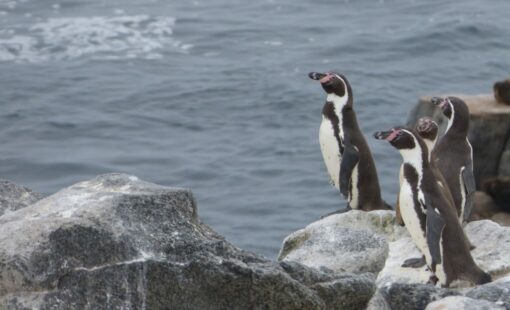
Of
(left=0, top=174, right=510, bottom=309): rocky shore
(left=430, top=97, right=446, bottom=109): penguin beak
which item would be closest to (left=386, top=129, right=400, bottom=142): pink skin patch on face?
(left=430, top=97, right=446, bottom=109): penguin beak

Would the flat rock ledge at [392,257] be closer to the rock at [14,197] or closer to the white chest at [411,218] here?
the white chest at [411,218]

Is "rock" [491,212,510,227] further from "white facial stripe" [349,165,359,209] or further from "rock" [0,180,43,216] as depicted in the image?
"rock" [0,180,43,216]

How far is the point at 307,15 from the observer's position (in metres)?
30.3

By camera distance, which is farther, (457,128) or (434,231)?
(457,128)

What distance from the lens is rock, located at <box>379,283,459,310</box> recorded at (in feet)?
20.8

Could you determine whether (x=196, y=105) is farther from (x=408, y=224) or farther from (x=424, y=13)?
(x=408, y=224)

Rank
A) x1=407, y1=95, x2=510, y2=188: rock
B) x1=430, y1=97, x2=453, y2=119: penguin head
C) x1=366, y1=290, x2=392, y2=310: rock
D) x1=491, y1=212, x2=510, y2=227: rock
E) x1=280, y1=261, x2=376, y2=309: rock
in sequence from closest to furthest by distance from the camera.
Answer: x1=280, y1=261, x2=376, y2=309: rock → x1=366, y1=290, x2=392, y2=310: rock → x1=430, y1=97, x2=453, y2=119: penguin head → x1=491, y1=212, x2=510, y2=227: rock → x1=407, y1=95, x2=510, y2=188: rock

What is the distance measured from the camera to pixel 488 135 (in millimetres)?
13234

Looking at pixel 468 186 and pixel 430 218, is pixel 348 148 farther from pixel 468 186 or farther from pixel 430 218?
pixel 430 218

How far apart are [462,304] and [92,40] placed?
23.4 metres

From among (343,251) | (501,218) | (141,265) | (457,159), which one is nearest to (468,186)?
(457,159)

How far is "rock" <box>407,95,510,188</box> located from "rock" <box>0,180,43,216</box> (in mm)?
7290

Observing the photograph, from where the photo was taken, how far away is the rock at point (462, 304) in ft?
18.7

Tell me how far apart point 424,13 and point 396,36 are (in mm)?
2332
